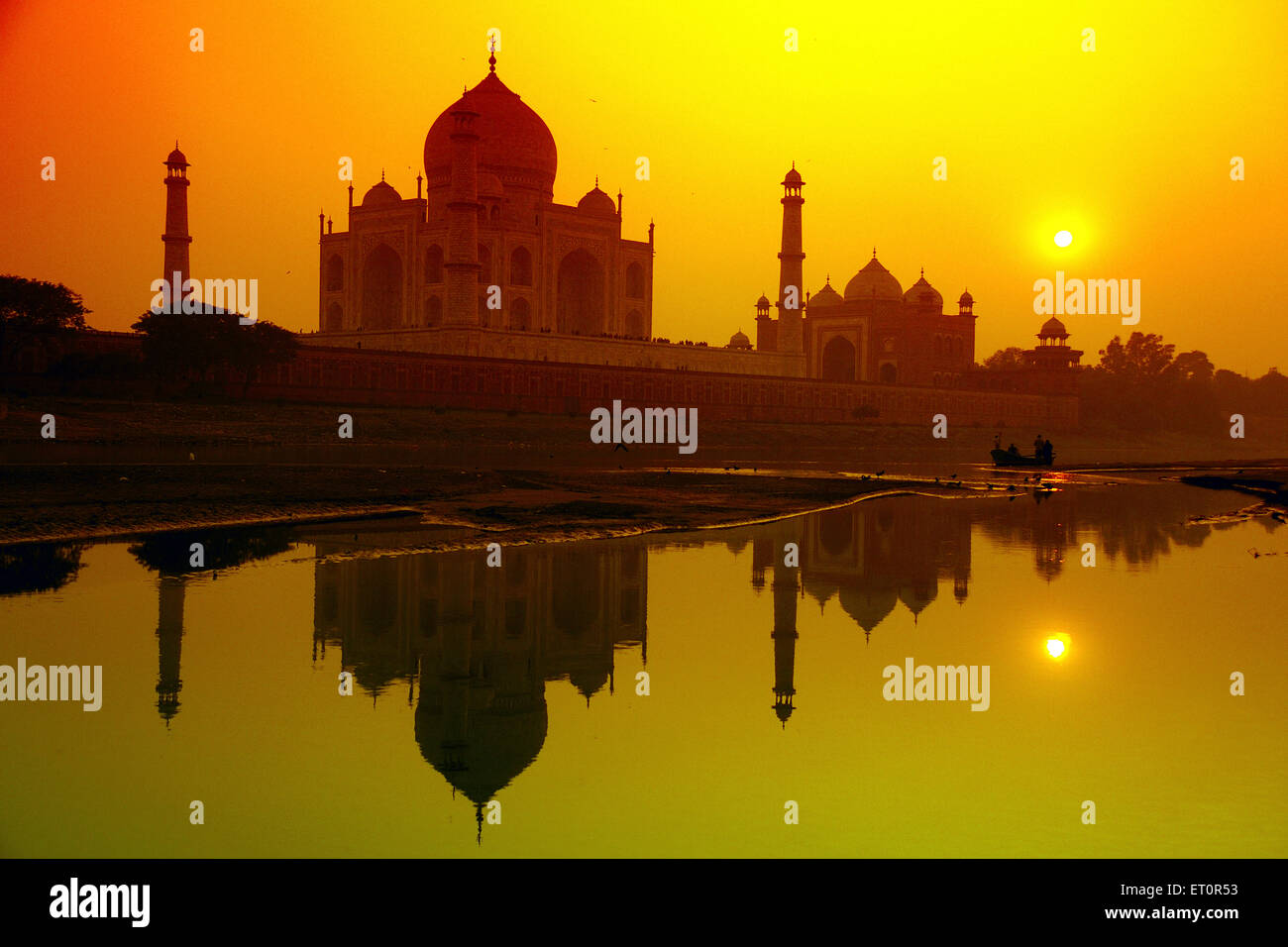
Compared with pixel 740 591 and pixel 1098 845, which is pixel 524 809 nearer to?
pixel 1098 845

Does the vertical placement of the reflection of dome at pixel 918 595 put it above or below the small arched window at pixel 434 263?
below

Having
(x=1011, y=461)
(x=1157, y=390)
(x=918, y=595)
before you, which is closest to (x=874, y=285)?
(x=1157, y=390)

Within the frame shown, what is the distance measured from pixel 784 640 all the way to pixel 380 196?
1778 inches

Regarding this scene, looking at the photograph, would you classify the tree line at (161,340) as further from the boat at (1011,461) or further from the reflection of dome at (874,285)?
the reflection of dome at (874,285)

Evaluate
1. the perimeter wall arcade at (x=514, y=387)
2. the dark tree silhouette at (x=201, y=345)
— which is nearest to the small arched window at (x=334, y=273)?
the perimeter wall arcade at (x=514, y=387)

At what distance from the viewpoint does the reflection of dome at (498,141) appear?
48.6 meters

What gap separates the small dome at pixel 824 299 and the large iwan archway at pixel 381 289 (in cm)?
2414

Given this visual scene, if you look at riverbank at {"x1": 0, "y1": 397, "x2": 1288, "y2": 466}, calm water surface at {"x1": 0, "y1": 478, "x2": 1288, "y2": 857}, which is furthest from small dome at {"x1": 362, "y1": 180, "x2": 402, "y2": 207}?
calm water surface at {"x1": 0, "y1": 478, "x2": 1288, "y2": 857}

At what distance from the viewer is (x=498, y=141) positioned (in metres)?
48.8

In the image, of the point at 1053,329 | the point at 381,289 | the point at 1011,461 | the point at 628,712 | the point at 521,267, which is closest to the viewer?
the point at 628,712

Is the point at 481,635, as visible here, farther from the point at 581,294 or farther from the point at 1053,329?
the point at 1053,329

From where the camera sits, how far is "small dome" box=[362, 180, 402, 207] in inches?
1977

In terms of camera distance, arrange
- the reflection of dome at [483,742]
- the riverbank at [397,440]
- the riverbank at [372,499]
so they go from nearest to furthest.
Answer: the reflection of dome at [483,742], the riverbank at [372,499], the riverbank at [397,440]
